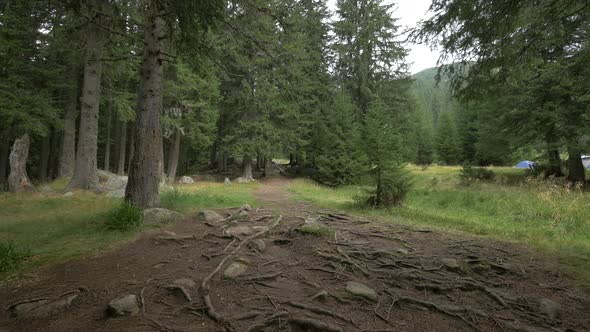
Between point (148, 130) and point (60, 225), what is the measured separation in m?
2.72

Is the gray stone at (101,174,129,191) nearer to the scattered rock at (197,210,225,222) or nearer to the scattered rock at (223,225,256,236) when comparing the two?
the scattered rock at (197,210,225,222)

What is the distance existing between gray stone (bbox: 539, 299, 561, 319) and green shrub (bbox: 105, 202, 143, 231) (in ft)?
22.0

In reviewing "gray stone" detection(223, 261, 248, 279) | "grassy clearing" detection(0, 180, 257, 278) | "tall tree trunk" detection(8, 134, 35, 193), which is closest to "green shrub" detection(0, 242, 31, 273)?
"grassy clearing" detection(0, 180, 257, 278)

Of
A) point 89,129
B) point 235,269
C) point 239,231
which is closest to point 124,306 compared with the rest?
point 235,269

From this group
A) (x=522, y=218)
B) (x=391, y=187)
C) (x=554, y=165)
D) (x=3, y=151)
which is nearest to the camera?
(x=522, y=218)

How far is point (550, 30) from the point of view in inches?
214

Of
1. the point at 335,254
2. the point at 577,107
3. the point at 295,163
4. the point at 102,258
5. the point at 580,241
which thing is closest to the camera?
the point at 102,258

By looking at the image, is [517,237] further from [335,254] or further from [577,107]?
[577,107]

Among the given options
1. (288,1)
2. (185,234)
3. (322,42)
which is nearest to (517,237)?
(185,234)

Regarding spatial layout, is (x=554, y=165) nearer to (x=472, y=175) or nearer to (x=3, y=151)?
(x=472, y=175)

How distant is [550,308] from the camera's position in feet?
12.5

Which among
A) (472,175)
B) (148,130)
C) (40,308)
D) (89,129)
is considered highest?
(89,129)

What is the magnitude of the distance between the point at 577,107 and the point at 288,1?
60.2ft

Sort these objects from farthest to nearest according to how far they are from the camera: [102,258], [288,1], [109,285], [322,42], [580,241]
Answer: [322,42]
[288,1]
[580,241]
[102,258]
[109,285]
